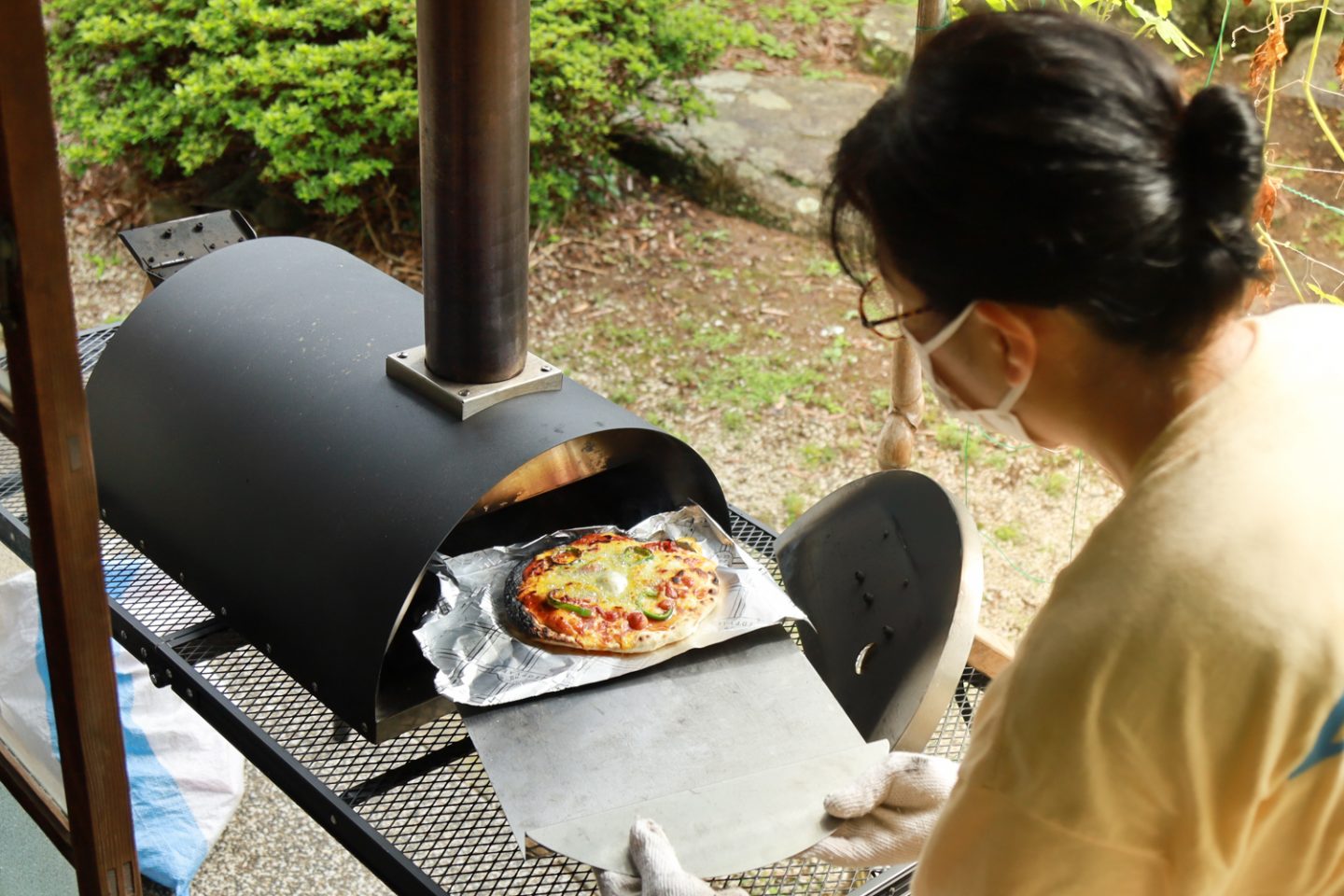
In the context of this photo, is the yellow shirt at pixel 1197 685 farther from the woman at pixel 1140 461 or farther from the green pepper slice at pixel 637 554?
the green pepper slice at pixel 637 554

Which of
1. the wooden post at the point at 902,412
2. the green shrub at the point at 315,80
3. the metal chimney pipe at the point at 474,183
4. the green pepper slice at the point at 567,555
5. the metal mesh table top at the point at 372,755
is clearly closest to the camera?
the metal mesh table top at the point at 372,755

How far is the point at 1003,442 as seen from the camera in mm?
4629

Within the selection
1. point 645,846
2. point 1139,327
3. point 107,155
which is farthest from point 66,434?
point 107,155

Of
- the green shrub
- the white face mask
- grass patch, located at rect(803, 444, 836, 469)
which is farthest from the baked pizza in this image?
the green shrub

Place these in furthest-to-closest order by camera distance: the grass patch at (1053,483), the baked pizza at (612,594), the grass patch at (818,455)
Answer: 1. the grass patch at (818,455)
2. the grass patch at (1053,483)
3. the baked pizza at (612,594)

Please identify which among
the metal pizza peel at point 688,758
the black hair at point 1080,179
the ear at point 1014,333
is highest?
the black hair at point 1080,179

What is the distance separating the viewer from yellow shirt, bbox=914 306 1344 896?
3.79 ft

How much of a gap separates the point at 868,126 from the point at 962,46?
0.42 ft

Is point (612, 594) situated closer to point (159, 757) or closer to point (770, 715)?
point (770, 715)

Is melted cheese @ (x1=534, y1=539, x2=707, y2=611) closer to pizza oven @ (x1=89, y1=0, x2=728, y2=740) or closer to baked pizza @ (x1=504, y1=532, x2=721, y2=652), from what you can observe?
baked pizza @ (x1=504, y1=532, x2=721, y2=652)

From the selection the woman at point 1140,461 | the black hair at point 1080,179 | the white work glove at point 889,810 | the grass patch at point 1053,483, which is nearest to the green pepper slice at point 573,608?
the white work glove at point 889,810

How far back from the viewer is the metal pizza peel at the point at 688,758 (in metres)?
1.84

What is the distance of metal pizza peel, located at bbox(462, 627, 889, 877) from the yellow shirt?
60 centimetres

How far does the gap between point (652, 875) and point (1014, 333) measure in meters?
0.89
